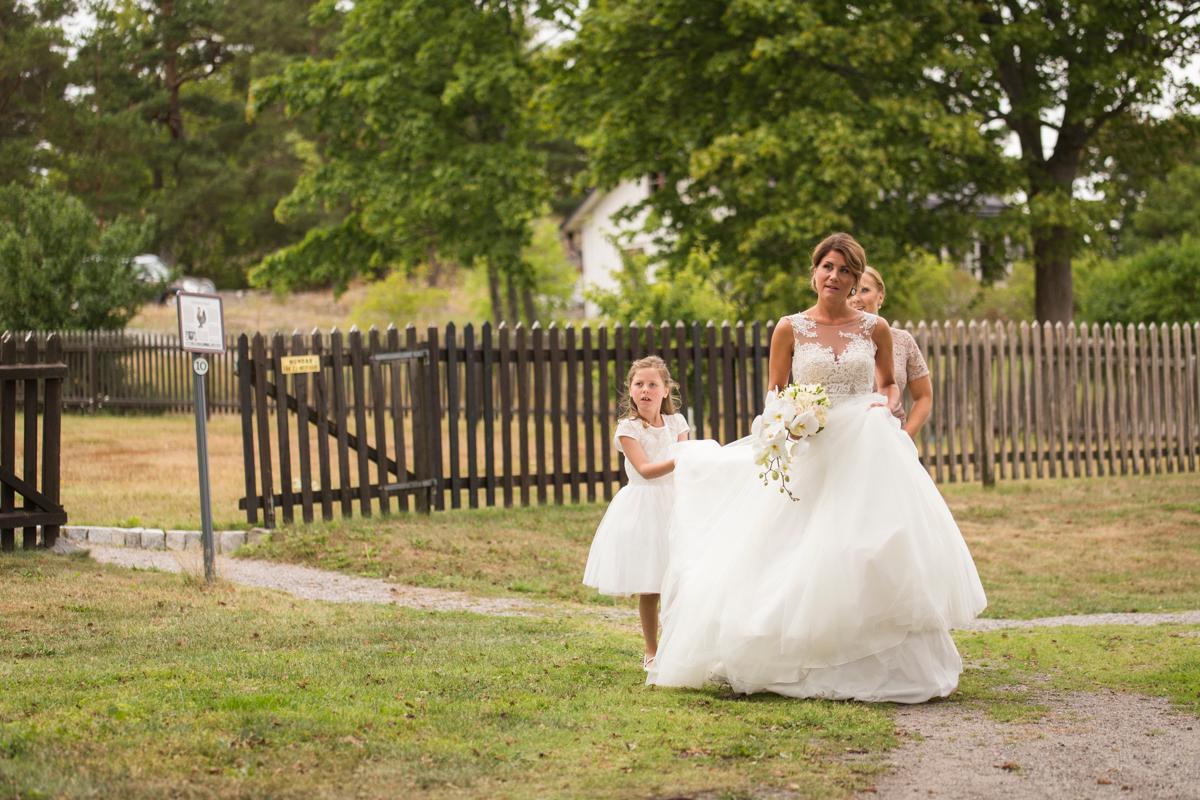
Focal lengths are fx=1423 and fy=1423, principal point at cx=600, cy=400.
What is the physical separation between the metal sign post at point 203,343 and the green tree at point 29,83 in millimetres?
33803

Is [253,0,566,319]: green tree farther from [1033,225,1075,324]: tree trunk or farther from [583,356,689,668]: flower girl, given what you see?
[583,356,689,668]: flower girl

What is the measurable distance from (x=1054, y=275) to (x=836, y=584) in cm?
2175

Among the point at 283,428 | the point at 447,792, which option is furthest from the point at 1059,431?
the point at 447,792

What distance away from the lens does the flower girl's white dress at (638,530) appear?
7.41 meters

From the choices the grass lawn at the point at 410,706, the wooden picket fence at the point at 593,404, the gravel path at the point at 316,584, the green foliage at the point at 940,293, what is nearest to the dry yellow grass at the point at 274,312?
the green foliage at the point at 940,293

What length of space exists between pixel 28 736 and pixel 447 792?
1.68 metres

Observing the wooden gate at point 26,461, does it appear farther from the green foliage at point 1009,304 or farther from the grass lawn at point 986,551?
the green foliage at point 1009,304

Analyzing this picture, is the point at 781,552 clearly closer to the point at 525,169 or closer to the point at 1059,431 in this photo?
the point at 1059,431

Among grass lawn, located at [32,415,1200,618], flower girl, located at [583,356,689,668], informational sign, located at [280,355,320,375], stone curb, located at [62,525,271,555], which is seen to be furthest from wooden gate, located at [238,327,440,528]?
flower girl, located at [583,356,689,668]

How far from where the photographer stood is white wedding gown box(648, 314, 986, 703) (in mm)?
6504

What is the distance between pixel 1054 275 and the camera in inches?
1051

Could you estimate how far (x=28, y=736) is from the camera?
5348 mm

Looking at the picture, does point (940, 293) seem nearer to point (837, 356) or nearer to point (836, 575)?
point (837, 356)

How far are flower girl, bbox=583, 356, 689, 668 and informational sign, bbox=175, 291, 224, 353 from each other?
3.97 meters
